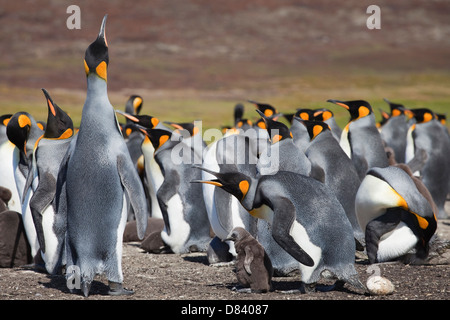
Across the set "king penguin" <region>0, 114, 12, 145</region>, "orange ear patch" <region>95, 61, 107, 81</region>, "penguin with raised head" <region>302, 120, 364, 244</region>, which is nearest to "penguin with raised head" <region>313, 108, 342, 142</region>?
"penguin with raised head" <region>302, 120, 364, 244</region>

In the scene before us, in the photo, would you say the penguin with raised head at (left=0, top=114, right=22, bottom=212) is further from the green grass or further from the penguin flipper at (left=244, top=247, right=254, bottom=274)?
the green grass

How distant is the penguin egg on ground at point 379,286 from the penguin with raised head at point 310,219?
0.06 meters

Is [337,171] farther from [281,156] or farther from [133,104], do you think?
[133,104]

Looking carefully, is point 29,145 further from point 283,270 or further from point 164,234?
point 283,270

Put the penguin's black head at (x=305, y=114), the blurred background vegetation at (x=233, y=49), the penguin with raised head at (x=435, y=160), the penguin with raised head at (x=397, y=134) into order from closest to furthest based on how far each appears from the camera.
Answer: the penguin's black head at (x=305, y=114) → the penguin with raised head at (x=435, y=160) → the penguin with raised head at (x=397, y=134) → the blurred background vegetation at (x=233, y=49)

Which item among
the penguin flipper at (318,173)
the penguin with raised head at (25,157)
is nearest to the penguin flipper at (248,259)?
the penguin flipper at (318,173)

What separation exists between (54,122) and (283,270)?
1908 millimetres

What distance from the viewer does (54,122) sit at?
4.79 m

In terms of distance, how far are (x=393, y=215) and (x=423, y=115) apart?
4462 millimetres

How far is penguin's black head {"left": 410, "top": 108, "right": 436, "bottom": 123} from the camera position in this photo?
8.98 meters

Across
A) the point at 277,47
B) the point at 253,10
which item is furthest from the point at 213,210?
the point at 253,10

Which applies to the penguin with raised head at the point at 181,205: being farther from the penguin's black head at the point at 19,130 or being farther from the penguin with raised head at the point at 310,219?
the penguin with raised head at the point at 310,219

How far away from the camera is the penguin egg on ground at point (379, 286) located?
12.7ft

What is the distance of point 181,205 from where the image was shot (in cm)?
612
